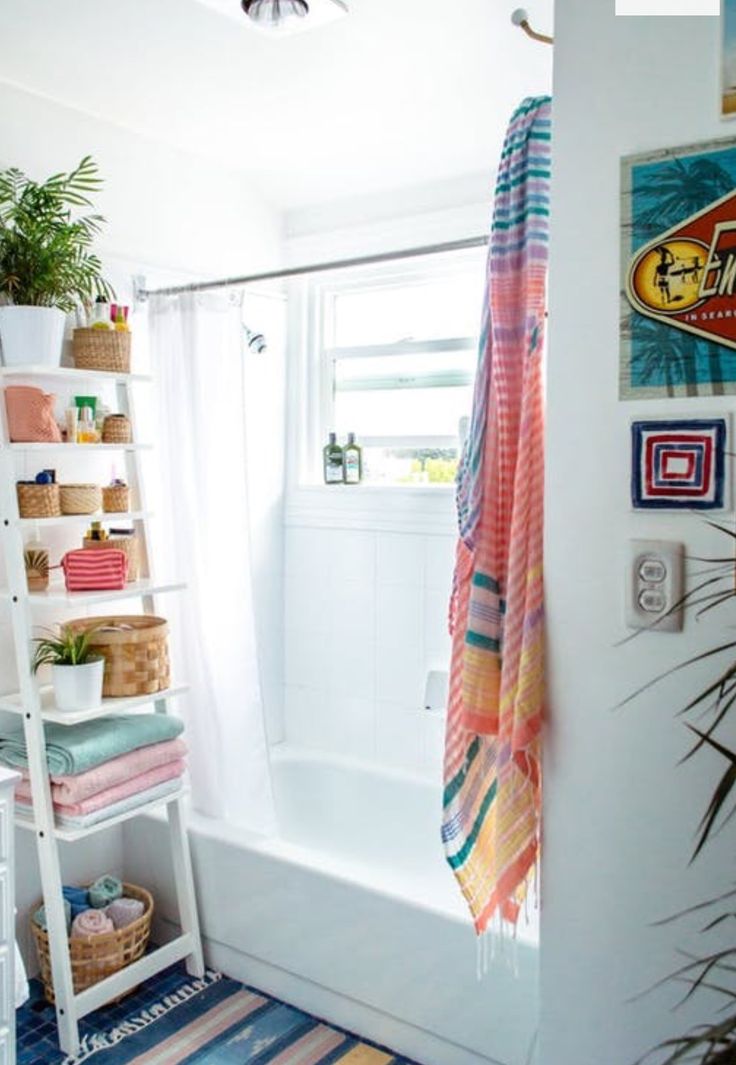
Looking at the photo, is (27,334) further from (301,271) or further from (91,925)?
(91,925)

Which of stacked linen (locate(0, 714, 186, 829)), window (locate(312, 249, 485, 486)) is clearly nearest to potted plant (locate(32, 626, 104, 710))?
stacked linen (locate(0, 714, 186, 829))

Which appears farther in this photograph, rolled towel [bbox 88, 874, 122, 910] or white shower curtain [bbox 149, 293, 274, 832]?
white shower curtain [bbox 149, 293, 274, 832]

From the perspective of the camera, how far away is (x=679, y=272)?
Answer: 1.27 metres

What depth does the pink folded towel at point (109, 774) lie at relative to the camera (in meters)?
2.19

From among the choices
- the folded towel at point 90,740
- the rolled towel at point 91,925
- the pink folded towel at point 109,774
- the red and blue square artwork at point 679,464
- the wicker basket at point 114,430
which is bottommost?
the rolled towel at point 91,925

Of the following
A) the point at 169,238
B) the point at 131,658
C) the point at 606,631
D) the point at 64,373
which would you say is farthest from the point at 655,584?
the point at 169,238

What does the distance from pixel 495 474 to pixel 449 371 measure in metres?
1.56

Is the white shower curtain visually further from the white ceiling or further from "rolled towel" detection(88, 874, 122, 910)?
the white ceiling

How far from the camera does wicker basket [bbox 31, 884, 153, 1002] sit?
2.33 metres

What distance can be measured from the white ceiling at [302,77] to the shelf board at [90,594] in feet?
4.32

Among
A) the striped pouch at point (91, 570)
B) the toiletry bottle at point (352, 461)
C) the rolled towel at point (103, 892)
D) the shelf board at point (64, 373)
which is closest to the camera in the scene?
the shelf board at point (64, 373)

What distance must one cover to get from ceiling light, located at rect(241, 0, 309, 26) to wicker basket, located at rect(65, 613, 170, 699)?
4.77 feet

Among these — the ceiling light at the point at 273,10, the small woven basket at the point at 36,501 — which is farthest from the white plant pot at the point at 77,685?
the ceiling light at the point at 273,10

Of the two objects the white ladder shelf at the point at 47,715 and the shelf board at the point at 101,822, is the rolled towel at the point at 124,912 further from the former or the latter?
the shelf board at the point at 101,822
